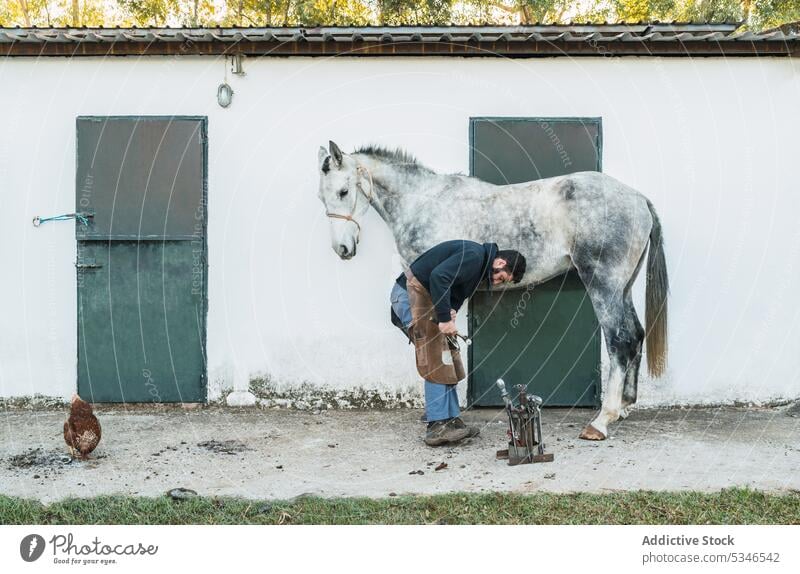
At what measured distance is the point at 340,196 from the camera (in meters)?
6.24

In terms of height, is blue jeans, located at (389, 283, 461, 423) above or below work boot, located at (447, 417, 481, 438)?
above

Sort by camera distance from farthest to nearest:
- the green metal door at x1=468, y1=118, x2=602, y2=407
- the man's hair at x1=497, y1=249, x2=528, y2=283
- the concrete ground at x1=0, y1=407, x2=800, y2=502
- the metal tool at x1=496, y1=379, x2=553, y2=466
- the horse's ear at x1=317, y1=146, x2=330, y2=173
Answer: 1. the green metal door at x1=468, y1=118, x2=602, y2=407
2. the horse's ear at x1=317, y1=146, x2=330, y2=173
3. the man's hair at x1=497, y1=249, x2=528, y2=283
4. the metal tool at x1=496, y1=379, x2=553, y2=466
5. the concrete ground at x1=0, y1=407, x2=800, y2=502

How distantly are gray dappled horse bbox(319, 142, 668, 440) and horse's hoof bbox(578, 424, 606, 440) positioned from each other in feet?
0.10

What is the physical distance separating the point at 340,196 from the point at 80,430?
2.53 m

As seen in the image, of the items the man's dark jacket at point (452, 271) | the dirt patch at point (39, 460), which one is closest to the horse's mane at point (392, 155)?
the man's dark jacket at point (452, 271)

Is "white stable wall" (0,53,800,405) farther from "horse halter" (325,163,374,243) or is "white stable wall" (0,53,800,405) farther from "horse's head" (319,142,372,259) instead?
"horse's head" (319,142,372,259)

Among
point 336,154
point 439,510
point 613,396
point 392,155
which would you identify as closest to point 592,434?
point 613,396

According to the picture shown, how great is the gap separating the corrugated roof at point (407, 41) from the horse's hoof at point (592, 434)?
121 inches

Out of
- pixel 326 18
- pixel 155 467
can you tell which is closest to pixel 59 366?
pixel 155 467

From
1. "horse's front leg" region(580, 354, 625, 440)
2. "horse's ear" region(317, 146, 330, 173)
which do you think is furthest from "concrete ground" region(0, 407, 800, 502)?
"horse's ear" region(317, 146, 330, 173)

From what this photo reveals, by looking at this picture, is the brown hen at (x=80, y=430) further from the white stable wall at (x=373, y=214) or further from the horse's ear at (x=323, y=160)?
the horse's ear at (x=323, y=160)

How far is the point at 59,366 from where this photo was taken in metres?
6.90

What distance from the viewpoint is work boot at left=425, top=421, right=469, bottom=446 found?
18.4 ft

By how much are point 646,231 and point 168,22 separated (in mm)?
18355
